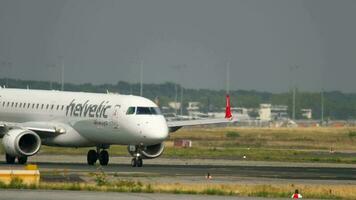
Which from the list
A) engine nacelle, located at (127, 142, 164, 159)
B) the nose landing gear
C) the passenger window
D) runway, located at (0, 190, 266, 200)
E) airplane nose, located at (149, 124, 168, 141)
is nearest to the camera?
runway, located at (0, 190, 266, 200)

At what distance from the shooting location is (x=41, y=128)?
7200cm

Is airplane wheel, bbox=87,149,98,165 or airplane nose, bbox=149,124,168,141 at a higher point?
airplane nose, bbox=149,124,168,141

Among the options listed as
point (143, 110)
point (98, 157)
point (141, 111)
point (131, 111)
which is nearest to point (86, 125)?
point (98, 157)

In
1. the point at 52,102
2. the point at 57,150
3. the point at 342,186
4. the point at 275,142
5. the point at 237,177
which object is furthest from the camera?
the point at 275,142

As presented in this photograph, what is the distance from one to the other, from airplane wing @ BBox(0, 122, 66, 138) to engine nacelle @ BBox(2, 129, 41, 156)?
0.84 m

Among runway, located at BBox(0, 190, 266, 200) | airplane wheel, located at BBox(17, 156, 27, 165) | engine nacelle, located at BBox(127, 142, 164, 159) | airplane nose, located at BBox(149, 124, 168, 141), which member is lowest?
runway, located at BBox(0, 190, 266, 200)

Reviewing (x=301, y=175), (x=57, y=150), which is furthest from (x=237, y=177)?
(x=57, y=150)

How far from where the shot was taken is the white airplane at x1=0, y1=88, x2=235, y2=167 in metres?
68.9

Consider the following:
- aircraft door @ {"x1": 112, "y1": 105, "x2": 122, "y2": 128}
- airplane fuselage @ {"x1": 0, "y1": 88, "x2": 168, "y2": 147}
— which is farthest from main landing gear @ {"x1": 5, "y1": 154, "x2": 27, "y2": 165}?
aircraft door @ {"x1": 112, "y1": 105, "x2": 122, "y2": 128}

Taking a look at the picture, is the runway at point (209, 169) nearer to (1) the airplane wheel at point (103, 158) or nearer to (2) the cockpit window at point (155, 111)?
(1) the airplane wheel at point (103, 158)

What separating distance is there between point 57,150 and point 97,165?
20.7 m

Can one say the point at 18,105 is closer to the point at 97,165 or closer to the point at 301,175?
the point at 97,165

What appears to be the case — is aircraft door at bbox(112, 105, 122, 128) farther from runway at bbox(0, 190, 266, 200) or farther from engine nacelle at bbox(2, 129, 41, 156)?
runway at bbox(0, 190, 266, 200)

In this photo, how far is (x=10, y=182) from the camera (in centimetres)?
4809
